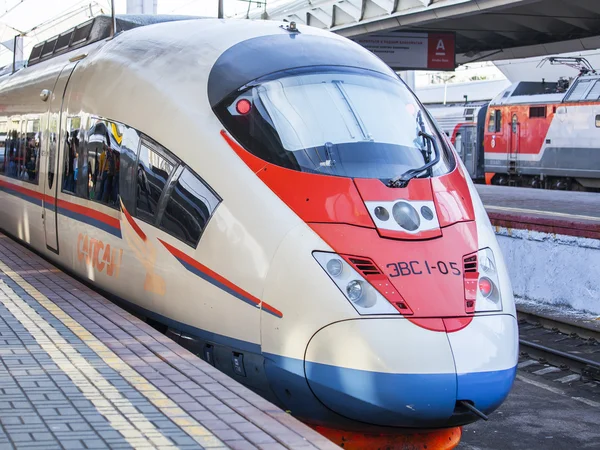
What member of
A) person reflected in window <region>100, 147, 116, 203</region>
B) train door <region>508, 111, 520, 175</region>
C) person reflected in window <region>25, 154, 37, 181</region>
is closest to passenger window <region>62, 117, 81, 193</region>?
person reflected in window <region>100, 147, 116, 203</region>

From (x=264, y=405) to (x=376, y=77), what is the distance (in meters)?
2.84

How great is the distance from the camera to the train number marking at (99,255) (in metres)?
7.13

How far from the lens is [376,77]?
6762 millimetres

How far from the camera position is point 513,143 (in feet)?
89.3

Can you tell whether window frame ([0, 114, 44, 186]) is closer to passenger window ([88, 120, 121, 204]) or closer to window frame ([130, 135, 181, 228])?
passenger window ([88, 120, 121, 204])

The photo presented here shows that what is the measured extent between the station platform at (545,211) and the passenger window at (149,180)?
6.89m

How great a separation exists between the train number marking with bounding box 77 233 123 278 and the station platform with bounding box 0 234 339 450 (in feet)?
1.14

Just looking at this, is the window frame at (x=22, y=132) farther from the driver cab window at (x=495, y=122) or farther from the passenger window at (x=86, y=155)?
the driver cab window at (x=495, y=122)

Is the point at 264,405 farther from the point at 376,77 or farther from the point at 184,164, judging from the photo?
the point at 376,77

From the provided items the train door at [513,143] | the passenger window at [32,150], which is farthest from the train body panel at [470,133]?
the passenger window at [32,150]


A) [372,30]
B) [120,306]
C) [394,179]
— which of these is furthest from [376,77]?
[372,30]

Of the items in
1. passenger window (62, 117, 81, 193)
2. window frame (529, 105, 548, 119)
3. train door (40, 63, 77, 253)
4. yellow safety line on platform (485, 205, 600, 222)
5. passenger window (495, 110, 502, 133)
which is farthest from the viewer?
passenger window (495, 110, 502, 133)

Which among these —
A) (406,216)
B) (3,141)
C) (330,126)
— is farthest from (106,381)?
(3,141)

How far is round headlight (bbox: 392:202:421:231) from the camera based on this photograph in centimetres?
559
